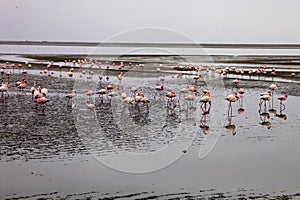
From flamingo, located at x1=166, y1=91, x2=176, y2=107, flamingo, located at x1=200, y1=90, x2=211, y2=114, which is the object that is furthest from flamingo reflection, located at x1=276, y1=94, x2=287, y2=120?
flamingo, located at x1=166, y1=91, x2=176, y2=107

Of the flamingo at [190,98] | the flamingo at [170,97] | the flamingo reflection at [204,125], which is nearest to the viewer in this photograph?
the flamingo reflection at [204,125]

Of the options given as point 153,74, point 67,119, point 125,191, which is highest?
point 153,74

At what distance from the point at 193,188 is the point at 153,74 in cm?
2855

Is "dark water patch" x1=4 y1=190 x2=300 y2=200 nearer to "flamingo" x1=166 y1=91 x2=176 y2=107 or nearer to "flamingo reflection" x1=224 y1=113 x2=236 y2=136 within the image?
"flamingo reflection" x1=224 y1=113 x2=236 y2=136

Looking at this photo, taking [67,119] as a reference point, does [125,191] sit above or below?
below

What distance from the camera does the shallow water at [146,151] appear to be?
1086 cm

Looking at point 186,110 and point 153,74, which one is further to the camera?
point 153,74

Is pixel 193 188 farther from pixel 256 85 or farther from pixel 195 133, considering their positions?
pixel 256 85

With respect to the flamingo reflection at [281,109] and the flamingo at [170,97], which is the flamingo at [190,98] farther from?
the flamingo reflection at [281,109]

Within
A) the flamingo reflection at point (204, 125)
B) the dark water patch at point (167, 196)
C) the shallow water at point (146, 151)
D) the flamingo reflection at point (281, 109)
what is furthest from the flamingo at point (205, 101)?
the dark water patch at point (167, 196)

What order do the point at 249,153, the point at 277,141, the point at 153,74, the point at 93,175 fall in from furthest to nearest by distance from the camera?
1. the point at 153,74
2. the point at 277,141
3. the point at 249,153
4. the point at 93,175

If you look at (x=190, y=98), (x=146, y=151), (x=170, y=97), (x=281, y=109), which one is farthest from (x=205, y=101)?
(x=146, y=151)

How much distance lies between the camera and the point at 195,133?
16.7m

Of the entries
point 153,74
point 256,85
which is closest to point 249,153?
point 256,85
